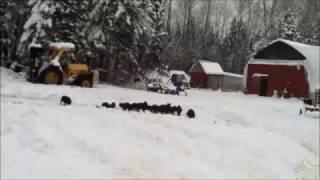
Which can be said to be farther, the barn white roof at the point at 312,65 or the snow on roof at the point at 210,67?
the snow on roof at the point at 210,67

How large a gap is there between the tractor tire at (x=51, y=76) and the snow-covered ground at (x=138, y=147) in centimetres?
1063

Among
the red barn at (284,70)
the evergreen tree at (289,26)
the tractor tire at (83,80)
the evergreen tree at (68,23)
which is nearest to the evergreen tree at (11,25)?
the evergreen tree at (68,23)

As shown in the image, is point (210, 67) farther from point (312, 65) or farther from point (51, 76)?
point (51, 76)

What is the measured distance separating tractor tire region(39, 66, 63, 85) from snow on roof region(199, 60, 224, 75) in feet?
90.2

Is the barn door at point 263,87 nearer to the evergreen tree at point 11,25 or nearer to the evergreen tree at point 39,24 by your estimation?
the evergreen tree at point 39,24

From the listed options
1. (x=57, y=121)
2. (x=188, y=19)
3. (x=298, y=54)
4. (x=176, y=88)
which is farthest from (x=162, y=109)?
(x=188, y=19)

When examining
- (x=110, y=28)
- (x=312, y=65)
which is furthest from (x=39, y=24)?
(x=312, y=65)

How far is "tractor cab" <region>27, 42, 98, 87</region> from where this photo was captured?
24.8 metres

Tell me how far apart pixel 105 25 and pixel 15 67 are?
5.70 metres

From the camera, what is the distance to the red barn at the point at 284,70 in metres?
38.2

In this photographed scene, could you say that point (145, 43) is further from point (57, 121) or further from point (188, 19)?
point (57, 121)

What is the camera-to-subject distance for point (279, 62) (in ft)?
132

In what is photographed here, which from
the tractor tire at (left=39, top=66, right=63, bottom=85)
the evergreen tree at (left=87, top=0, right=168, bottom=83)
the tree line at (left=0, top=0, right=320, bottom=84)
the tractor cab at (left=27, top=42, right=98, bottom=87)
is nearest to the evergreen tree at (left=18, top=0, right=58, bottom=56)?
the tree line at (left=0, top=0, right=320, bottom=84)

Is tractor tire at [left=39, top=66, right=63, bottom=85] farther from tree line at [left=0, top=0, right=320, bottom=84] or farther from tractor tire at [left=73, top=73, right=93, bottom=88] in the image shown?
tree line at [left=0, top=0, right=320, bottom=84]
